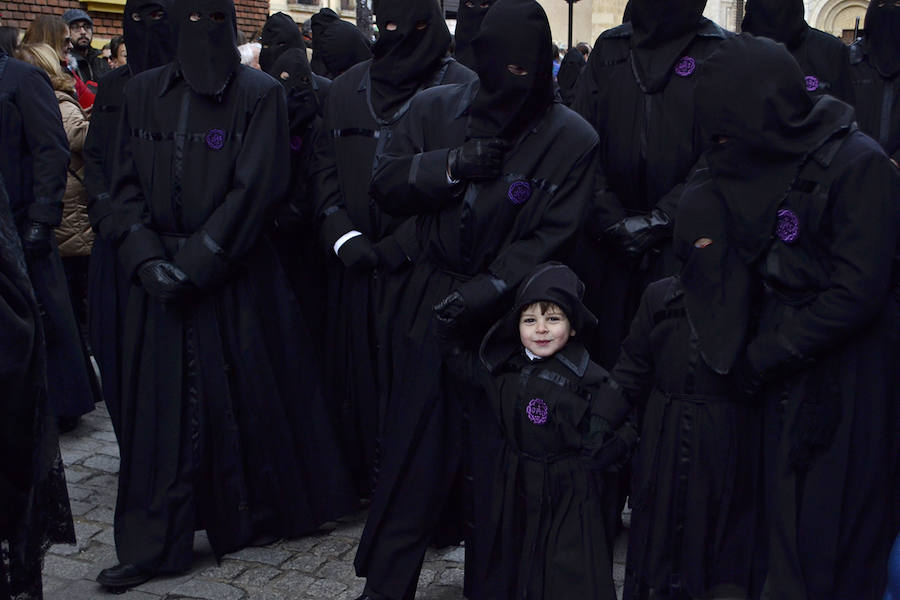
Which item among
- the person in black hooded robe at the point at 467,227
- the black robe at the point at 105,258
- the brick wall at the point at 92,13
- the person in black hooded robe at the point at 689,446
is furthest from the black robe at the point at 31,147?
the brick wall at the point at 92,13

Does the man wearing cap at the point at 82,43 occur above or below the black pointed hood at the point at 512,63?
above

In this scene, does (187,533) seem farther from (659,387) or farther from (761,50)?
(761,50)

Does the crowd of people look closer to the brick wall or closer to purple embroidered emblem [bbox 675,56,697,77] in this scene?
purple embroidered emblem [bbox 675,56,697,77]

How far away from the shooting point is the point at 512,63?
402 centimetres

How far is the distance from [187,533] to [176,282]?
112cm

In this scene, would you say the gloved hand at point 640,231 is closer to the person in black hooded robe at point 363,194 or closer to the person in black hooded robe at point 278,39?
the person in black hooded robe at point 363,194

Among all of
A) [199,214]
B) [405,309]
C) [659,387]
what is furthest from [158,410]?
[659,387]

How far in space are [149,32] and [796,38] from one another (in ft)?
11.9

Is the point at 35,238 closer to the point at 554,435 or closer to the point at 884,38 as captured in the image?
the point at 554,435

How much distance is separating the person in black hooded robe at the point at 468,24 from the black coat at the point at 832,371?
11.8 ft

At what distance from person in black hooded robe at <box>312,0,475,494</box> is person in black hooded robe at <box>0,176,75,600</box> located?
2.12 meters

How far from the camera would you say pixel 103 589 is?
483 centimetres

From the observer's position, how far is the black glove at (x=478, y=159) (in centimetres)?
406

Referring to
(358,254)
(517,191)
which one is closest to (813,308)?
(517,191)
